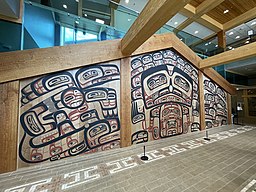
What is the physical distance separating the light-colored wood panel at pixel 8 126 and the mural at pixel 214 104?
6.68m

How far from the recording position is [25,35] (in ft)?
8.33

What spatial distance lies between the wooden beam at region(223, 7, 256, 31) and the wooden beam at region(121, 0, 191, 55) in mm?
8363

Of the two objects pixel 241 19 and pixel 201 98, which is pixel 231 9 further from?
pixel 201 98

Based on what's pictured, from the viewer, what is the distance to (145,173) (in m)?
2.24

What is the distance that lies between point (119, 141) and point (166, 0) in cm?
321

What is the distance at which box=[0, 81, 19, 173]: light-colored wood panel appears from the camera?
87.0 inches

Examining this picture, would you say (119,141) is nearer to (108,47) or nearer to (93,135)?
(93,135)

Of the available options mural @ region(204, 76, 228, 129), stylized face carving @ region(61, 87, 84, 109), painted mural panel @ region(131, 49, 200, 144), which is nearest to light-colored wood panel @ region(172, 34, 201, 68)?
painted mural panel @ region(131, 49, 200, 144)

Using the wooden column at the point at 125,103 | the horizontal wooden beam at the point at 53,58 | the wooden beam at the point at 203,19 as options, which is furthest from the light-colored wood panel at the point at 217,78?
the horizontal wooden beam at the point at 53,58

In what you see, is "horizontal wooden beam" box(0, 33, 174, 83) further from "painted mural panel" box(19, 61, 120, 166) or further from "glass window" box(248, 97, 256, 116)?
"glass window" box(248, 97, 256, 116)

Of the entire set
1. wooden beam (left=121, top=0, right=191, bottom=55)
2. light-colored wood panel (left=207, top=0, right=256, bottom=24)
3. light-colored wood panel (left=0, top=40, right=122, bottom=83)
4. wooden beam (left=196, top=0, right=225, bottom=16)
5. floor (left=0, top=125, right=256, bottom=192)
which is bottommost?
floor (left=0, top=125, right=256, bottom=192)

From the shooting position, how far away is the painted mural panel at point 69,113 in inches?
97.3

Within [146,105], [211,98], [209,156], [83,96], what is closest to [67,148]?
[83,96]

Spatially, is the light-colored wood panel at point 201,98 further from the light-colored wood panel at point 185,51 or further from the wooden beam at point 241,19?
the wooden beam at point 241,19
